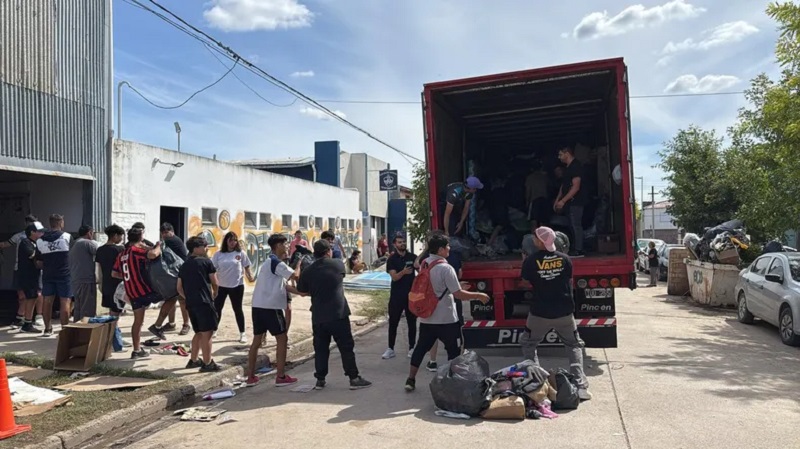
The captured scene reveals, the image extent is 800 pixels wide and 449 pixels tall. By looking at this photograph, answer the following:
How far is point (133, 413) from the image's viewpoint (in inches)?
214

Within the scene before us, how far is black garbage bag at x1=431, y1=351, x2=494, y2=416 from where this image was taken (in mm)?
5191

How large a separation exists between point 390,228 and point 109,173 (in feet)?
76.4

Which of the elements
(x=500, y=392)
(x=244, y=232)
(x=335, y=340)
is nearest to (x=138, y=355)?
(x=335, y=340)

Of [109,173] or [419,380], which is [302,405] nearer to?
[419,380]

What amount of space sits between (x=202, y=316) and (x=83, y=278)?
2.43 meters

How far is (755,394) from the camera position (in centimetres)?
592

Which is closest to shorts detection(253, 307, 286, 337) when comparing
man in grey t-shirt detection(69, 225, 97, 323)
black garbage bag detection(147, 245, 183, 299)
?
black garbage bag detection(147, 245, 183, 299)

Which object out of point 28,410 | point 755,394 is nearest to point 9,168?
point 28,410

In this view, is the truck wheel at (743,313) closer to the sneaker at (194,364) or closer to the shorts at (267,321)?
the shorts at (267,321)

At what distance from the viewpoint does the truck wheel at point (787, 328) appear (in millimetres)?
8695

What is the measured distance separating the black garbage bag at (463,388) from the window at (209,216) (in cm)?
1077

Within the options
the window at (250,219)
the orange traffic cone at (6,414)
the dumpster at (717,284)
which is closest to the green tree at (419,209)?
the window at (250,219)

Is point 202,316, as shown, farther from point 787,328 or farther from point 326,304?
point 787,328

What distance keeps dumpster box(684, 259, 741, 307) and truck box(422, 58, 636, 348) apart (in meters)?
6.09
